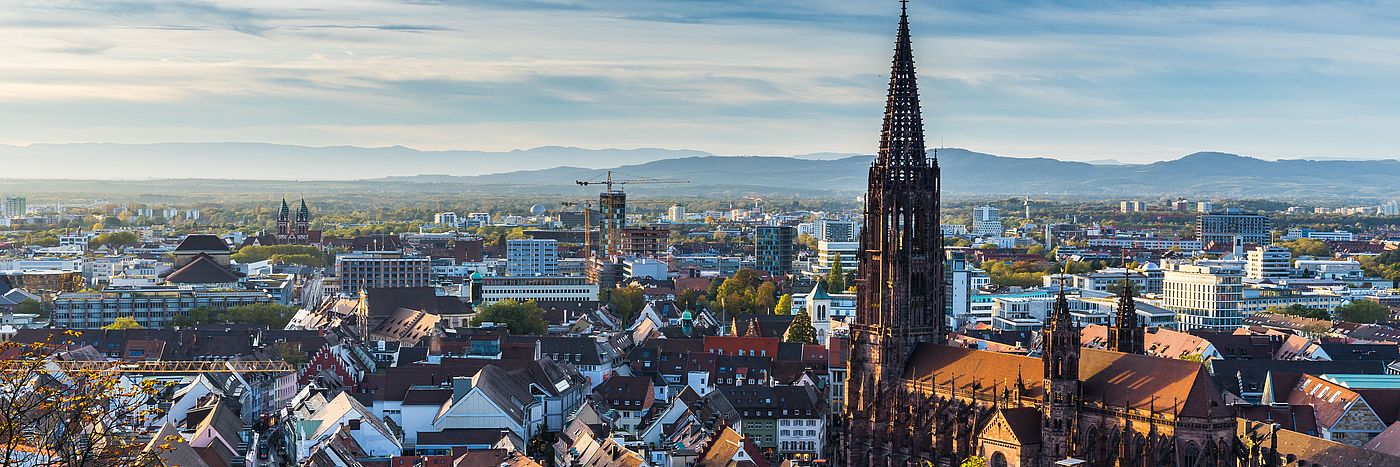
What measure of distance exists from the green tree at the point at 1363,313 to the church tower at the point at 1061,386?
9638 cm

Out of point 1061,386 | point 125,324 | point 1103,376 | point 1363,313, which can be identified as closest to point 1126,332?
point 1103,376

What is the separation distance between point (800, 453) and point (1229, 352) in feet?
113

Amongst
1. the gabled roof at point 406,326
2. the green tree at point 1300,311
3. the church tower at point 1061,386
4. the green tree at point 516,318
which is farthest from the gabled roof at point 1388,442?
Answer: the green tree at point 1300,311

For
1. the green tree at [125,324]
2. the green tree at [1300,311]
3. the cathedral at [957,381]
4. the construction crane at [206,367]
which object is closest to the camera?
the cathedral at [957,381]

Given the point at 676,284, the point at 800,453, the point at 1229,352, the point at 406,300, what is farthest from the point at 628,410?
the point at 676,284

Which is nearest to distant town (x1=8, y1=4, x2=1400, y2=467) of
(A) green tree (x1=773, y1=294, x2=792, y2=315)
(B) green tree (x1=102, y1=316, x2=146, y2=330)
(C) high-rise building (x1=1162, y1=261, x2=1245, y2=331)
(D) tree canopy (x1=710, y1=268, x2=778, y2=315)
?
(B) green tree (x1=102, y1=316, x2=146, y2=330)

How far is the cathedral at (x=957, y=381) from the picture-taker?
210ft

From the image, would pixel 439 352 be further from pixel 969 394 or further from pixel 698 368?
pixel 969 394

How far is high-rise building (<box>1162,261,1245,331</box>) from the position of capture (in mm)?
165875

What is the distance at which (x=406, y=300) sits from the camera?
152 m

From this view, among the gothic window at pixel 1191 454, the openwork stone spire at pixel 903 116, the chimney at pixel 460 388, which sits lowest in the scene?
the chimney at pixel 460 388

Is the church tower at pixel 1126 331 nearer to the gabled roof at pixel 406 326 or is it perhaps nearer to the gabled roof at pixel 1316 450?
the gabled roof at pixel 1316 450

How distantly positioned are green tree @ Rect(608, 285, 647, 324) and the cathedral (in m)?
84.4

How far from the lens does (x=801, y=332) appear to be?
130 m
